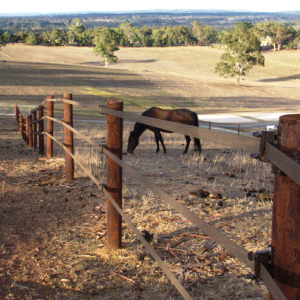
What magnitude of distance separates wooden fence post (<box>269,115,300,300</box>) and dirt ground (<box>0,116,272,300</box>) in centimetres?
144

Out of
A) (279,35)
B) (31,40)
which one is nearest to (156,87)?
(31,40)

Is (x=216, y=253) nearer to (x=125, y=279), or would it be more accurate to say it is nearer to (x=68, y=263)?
(x=125, y=279)

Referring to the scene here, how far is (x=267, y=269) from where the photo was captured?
5.20 feet

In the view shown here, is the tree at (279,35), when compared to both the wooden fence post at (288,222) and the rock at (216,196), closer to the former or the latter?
the rock at (216,196)

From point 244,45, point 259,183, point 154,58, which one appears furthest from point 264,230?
point 154,58

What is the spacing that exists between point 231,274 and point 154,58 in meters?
87.6

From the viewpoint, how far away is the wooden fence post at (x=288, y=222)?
145cm

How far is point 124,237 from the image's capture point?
4012 mm

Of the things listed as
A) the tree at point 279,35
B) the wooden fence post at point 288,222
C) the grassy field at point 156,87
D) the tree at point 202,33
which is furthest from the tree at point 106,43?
the tree at point 202,33

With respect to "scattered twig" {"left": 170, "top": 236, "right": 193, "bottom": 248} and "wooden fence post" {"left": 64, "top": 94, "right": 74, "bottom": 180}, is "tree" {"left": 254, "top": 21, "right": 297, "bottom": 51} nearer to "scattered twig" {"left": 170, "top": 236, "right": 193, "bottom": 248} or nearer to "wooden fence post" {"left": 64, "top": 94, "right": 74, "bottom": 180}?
"wooden fence post" {"left": 64, "top": 94, "right": 74, "bottom": 180}

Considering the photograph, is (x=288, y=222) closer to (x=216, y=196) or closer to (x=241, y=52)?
(x=216, y=196)

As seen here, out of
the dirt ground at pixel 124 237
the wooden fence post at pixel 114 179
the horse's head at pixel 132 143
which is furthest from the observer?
the horse's head at pixel 132 143

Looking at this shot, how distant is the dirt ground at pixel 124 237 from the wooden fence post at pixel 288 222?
1442 mm

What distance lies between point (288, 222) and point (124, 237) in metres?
2.70
